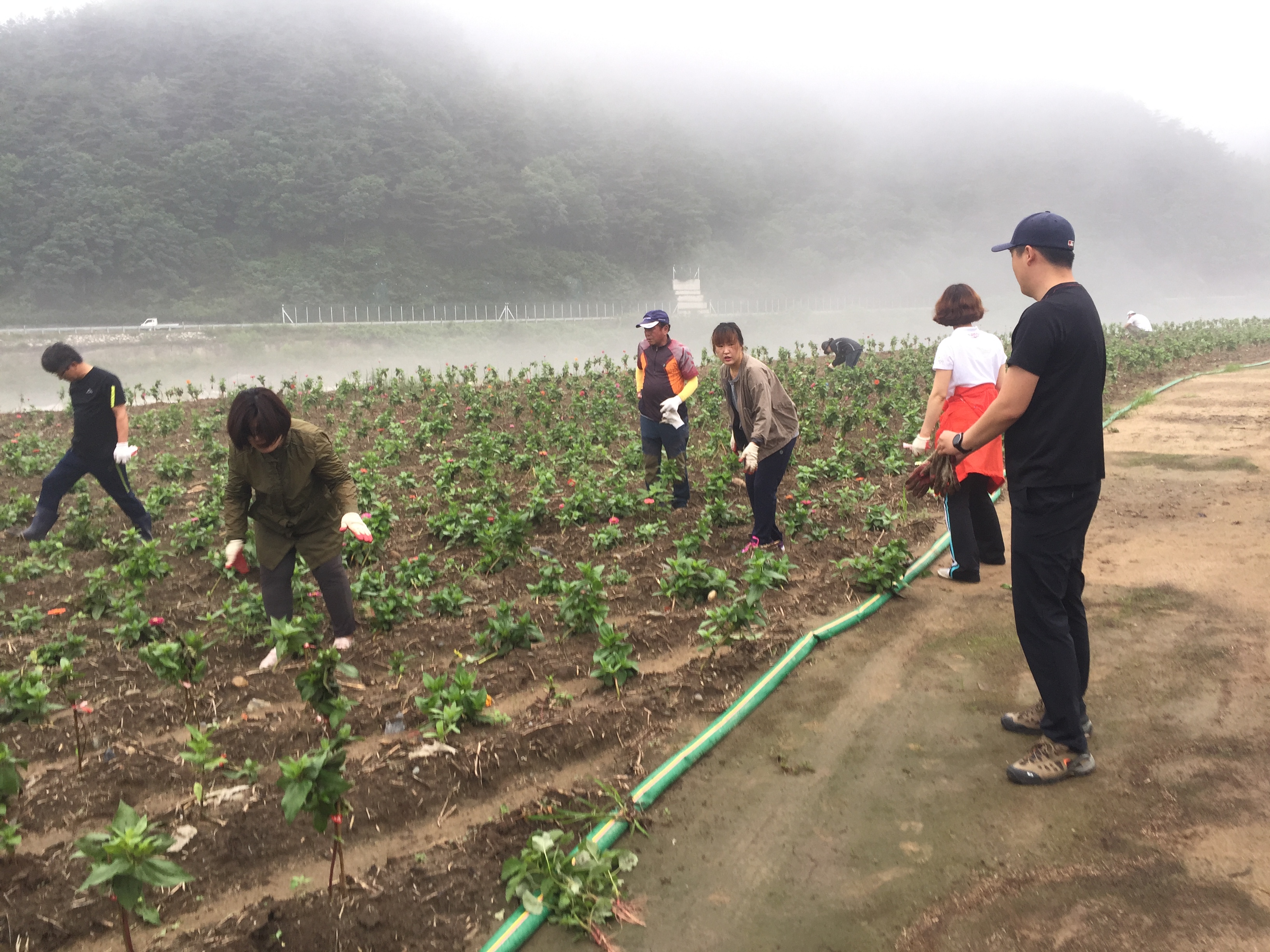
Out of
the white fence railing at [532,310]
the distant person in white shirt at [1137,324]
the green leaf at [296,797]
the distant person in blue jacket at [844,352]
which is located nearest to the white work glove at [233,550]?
the green leaf at [296,797]

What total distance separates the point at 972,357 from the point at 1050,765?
8.83 ft

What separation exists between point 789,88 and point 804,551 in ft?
415

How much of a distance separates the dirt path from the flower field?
1.04 ft

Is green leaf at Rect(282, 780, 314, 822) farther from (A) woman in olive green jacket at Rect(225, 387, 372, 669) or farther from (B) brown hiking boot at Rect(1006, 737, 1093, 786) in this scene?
(B) brown hiking boot at Rect(1006, 737, 1093, 786)

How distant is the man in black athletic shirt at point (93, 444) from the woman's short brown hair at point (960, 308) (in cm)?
597

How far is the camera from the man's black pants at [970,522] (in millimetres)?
5418

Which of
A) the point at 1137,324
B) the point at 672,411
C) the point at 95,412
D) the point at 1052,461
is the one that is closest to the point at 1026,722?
the point at 1052,461

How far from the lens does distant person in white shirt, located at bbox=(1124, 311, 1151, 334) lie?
86.9 feet

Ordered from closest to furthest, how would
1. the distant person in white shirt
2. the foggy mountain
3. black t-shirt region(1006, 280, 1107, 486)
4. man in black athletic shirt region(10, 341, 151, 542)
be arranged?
1. black t-shirt region(1006, 280, 1107, 486)
2. man in black athletic shirt region(10, 341, 151, 542)
3. the distant person in white shirt
4. the foggy mountain

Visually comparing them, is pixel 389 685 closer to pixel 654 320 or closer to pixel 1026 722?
pixel 1026 722

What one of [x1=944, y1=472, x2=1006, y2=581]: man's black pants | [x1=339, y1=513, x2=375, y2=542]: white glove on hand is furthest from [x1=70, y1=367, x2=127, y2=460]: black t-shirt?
[x1=944, y1=472, x2=1006, y2=581]: man's black pants

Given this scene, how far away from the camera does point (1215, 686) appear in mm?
3969

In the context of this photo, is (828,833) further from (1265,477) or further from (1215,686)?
(1265,477)

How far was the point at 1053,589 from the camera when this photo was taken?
3.18 m
